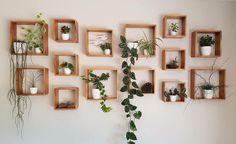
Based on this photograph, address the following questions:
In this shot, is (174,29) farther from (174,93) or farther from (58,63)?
(58,63)

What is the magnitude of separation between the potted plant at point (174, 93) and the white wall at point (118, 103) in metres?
0.12

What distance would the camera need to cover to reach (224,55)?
2.34 m

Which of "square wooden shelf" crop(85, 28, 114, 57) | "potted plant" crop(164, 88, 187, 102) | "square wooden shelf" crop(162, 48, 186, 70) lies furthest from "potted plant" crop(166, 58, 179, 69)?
"square wooden shelf" crop(85, 28, 114, 57)

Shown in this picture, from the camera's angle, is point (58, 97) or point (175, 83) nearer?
point (58, 97)

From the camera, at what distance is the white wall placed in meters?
2.16

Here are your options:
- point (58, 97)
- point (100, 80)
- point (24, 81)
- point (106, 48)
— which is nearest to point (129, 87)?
point (100, 80)

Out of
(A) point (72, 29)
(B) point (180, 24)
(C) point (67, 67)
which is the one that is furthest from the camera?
(B) point (180, 24)

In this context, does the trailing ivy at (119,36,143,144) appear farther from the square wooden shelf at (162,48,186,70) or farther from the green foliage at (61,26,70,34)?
the green foliage at (61,26,70,34)

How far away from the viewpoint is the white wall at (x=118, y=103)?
216cm

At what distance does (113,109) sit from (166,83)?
736 mm

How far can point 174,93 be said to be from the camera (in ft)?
7.35

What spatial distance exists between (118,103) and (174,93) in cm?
70

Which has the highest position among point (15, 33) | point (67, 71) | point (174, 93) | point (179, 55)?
point (15, 33)

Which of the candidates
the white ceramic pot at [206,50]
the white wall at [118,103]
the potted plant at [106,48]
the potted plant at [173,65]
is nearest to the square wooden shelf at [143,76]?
the white wall at [118,103]
